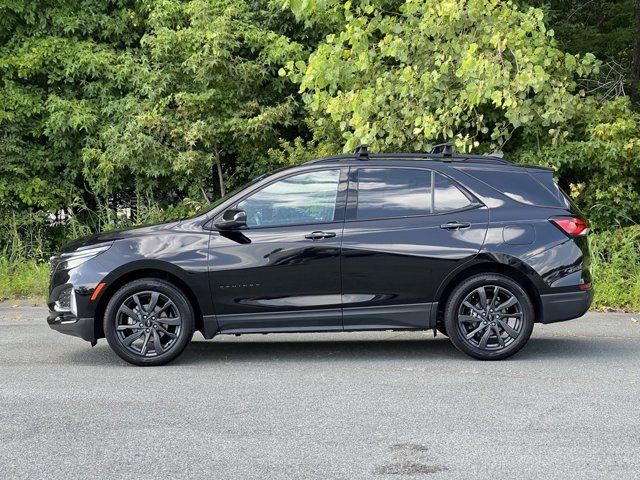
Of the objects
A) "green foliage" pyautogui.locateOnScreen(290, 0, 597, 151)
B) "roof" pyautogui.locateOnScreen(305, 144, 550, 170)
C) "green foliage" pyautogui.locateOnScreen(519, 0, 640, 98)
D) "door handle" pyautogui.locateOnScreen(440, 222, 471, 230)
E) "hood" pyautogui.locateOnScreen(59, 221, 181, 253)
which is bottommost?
"door handle" pyautogui.locateOnScreen(440, 222, 471, 230)

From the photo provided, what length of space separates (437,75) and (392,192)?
5.55 m

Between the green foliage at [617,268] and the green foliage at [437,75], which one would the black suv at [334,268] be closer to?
the green foliage at [617,268]

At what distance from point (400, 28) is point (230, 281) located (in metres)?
6.99

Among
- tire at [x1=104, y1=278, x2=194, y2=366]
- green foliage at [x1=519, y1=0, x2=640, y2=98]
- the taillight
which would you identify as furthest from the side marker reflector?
green foliage at [x1=519, y1=0, x2=640, y2=98]

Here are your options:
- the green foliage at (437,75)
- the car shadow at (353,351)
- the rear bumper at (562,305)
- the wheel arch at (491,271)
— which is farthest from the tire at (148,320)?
the green foliage at (437,75)

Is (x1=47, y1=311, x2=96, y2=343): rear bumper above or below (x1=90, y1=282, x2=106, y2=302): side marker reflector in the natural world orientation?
below

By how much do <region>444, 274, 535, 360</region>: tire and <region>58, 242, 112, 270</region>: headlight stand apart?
3.05 m

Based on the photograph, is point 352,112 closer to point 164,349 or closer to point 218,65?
point 218,65

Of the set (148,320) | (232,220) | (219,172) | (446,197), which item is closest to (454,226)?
(446,197)

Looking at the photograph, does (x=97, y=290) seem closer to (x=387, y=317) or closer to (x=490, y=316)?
(x=387, y=317)

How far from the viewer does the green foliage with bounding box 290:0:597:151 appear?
40.9 feet

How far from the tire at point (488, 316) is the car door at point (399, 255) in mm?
225

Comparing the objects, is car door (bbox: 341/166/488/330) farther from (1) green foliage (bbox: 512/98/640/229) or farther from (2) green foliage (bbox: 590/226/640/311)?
(1) green foliage (bbox: 512/98/640/229)

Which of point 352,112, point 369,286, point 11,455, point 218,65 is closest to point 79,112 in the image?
point 218,65
